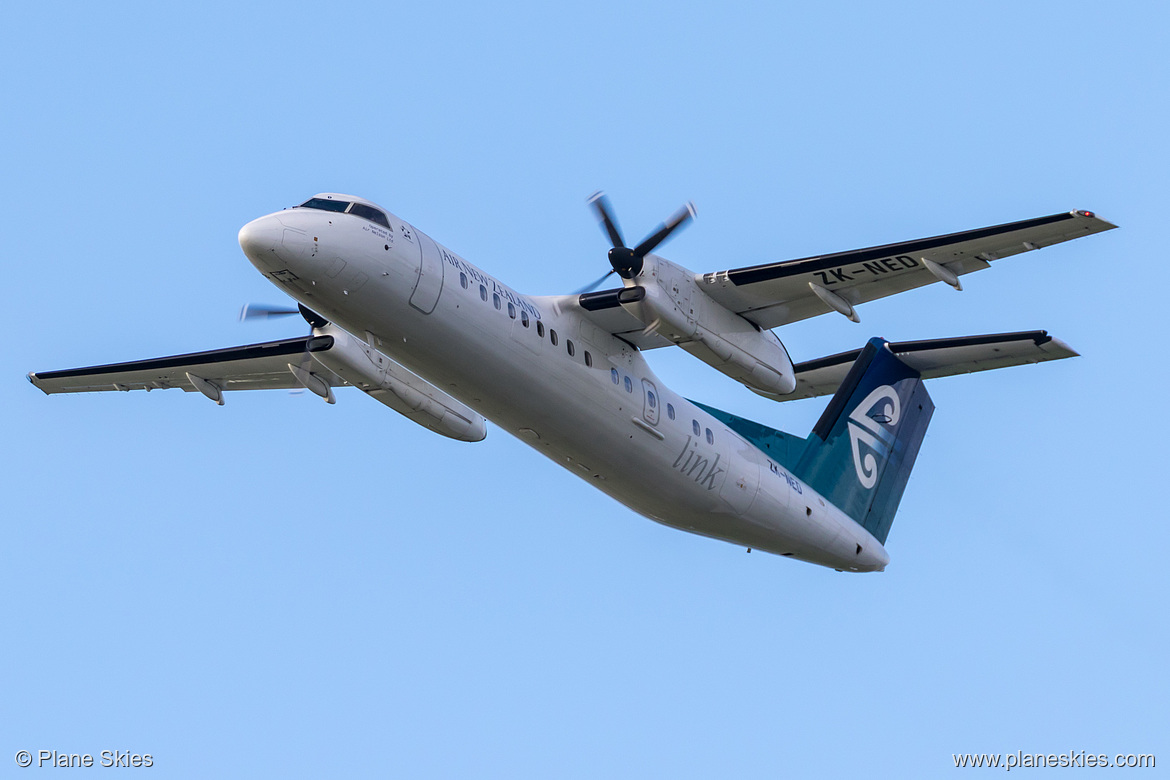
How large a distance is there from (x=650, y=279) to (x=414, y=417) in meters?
4.68

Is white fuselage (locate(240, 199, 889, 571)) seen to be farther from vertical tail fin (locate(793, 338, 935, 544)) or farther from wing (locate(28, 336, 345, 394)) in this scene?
wing (locate(28, 336, 345, 394))

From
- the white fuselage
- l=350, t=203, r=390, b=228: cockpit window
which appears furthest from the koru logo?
l=350, t=203, r=390, b=228: cockpit window

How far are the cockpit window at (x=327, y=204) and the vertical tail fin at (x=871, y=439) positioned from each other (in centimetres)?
781

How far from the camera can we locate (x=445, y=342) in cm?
1443

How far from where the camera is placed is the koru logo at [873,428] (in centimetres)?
1919

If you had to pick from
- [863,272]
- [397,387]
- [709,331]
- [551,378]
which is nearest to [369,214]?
[551,378]

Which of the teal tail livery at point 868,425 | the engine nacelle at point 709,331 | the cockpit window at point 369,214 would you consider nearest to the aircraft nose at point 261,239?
the cockpit window at point 369,214

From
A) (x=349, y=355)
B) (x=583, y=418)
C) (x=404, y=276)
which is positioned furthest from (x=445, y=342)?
(x=349, y=355)

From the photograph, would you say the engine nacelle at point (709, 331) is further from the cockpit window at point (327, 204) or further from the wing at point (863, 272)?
the cockpit window at point (327, 204)

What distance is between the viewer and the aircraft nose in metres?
13.4

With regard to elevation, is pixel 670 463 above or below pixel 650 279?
below

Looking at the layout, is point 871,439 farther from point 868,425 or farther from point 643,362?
point 643,362

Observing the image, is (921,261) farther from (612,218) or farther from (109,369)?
(109,369)

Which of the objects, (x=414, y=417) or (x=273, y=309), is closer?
(x=273, y=309)
